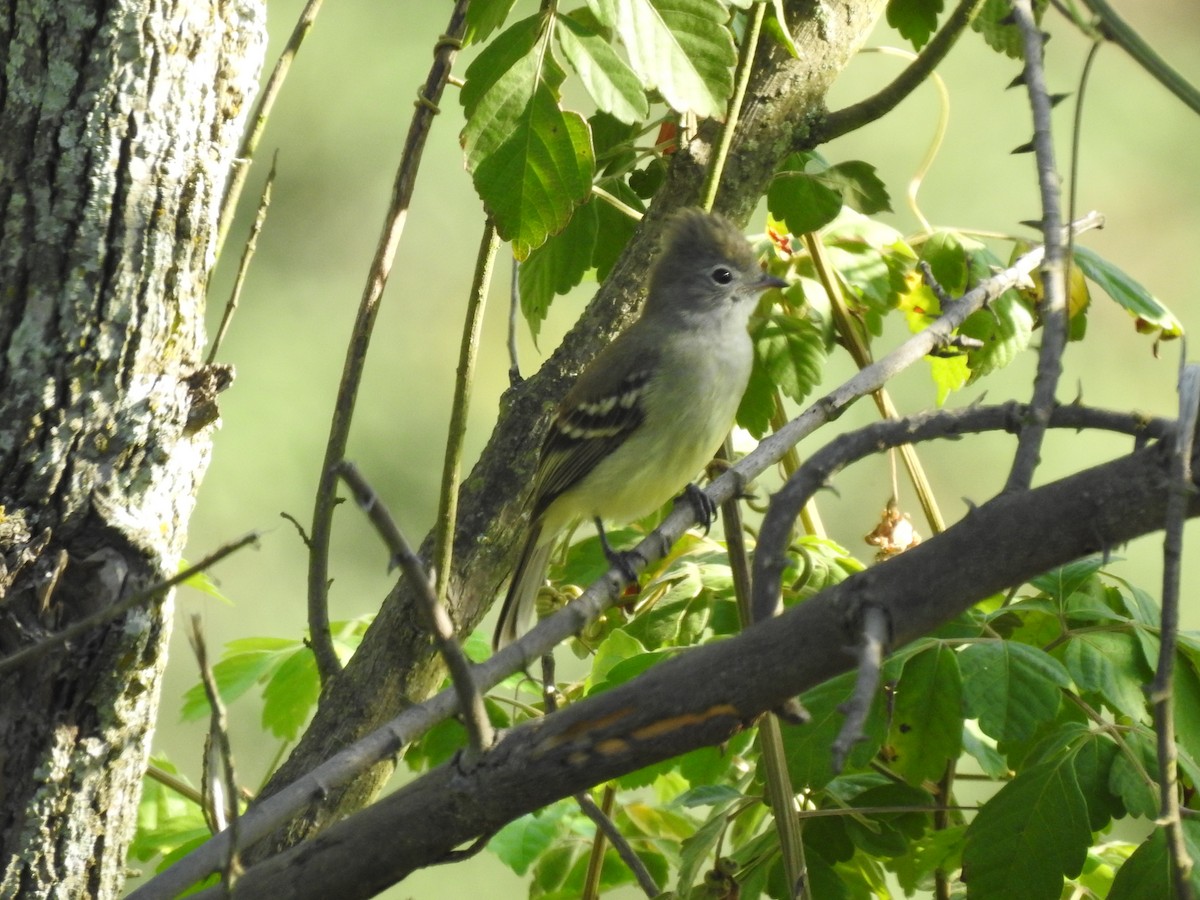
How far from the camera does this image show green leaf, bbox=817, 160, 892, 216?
3096mm

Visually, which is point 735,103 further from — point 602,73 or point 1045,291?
point 1045,291

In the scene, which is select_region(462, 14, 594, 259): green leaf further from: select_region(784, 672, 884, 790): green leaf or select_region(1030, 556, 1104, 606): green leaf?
select_region(1030, 556, 1104, 606): green leaf

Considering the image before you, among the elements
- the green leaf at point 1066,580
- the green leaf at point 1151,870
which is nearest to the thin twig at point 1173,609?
the green leaf at point 1151,870

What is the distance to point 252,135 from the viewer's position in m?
2.65

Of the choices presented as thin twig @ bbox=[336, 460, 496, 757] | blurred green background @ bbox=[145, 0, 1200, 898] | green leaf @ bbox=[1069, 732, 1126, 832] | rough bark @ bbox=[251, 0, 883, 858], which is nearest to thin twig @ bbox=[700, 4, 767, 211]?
rough bark @ bbox=[251, 0, 883, 858]

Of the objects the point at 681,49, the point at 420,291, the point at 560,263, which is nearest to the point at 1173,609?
the point at 681,49

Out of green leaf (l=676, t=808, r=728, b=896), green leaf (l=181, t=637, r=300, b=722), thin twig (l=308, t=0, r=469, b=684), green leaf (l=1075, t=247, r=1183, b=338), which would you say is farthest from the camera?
green leaf (l=181, t=637, r=300, b=722)

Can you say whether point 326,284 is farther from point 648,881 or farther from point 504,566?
point 648,881

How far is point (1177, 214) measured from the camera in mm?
7629

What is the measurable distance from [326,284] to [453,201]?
3.21 feet

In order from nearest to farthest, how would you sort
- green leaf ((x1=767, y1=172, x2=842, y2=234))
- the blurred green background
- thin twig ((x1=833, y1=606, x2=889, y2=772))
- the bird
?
1. thin twig ((x1=833, y1=606, x2=889, y2=772))
2. green leaf ((x1=767, y1=172, x2=842, y2=234))
3. the bird
4. the blurred green background

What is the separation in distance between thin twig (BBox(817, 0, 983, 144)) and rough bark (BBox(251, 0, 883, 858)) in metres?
0.06

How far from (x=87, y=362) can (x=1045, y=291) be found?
60.1 inches

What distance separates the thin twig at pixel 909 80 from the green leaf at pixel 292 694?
1.73 m
